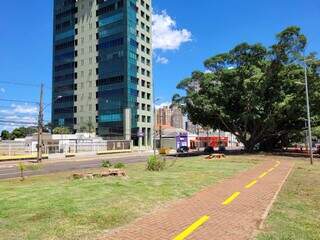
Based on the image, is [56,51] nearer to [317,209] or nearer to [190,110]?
[190,110]

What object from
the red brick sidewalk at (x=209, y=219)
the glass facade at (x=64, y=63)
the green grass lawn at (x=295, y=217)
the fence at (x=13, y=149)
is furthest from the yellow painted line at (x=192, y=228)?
the glass facade at (x=64, y=63)

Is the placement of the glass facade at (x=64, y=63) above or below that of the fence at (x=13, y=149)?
above

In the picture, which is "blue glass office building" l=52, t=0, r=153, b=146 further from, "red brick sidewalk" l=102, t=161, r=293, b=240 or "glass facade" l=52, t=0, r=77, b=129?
"red brick sidewalk" l=102, t=161, r=293, b=240

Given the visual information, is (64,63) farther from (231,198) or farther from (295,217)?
(295,217)

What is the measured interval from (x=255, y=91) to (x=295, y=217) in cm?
4040

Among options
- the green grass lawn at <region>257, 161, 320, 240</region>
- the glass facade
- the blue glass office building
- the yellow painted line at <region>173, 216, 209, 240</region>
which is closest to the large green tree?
the green grass lawn at <region>257, 161, 320, 240</region>

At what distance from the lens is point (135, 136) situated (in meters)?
111

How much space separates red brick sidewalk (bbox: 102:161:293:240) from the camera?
7.69 m

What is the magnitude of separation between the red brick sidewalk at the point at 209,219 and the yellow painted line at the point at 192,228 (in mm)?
73

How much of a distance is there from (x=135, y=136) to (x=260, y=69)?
2535 inches

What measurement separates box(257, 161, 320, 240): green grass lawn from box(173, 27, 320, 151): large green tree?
3330 cm

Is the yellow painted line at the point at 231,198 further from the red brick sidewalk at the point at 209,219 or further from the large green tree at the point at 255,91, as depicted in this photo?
the large green tree at the point at 255,91

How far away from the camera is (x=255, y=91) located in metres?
48.8

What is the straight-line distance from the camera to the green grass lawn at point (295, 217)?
7828 mm
